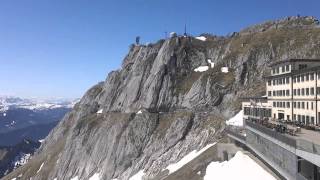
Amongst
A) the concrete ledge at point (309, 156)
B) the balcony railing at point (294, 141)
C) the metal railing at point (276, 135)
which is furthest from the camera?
the metal railing at point (276, 135)

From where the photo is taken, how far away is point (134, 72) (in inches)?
6791

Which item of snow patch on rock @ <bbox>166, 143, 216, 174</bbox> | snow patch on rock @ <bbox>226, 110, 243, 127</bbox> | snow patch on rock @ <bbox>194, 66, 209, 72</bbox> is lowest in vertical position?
snow patch on rock @ <bbox>166, 143, 216, 174</bbox>

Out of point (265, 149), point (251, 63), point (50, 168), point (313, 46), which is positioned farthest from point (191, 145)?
point (50, 168)

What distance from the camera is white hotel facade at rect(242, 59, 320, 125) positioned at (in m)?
64.9

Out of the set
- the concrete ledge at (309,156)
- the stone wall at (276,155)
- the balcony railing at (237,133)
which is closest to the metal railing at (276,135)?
the stone wall at (276,155)

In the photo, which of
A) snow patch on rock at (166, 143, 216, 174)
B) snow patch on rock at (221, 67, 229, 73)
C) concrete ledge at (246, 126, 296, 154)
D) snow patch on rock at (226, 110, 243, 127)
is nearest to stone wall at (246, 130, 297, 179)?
concrete ledge at (246, 126, 296, 154)

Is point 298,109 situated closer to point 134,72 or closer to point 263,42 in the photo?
point 263,42

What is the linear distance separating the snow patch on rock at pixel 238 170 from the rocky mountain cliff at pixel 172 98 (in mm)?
31951

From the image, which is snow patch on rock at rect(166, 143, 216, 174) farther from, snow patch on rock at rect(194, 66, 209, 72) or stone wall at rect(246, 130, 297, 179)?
snow patch on rock at rect(194, 66, 209, 72)

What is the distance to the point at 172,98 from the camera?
148 m

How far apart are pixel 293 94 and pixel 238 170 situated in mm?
17025

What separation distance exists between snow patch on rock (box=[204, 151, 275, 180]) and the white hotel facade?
10431mm

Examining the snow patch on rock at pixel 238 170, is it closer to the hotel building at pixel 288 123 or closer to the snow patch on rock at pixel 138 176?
the hotel building at pixel 288 123

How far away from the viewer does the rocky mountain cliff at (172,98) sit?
12744 cm
